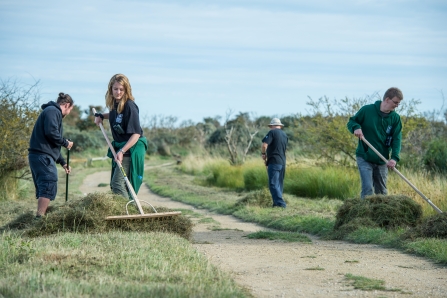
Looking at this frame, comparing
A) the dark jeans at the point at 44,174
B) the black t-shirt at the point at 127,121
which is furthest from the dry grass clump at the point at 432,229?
the dark jeans at the point at 44,174

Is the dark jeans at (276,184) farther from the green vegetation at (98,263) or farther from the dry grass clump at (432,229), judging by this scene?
the green vegetation at (98,263)

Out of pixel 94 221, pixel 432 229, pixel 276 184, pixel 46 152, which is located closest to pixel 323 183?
pixel 276 184

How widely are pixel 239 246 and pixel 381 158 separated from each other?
9.90 ft

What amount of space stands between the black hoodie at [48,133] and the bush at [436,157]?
12768mm

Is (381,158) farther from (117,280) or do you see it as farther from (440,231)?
(117,280)

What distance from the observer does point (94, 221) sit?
8.54 meters

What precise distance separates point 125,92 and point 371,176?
4.12 meters

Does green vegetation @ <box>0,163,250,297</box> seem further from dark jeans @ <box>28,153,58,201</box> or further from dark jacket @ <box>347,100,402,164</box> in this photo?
dark jacket @ <box>347,100,402,164</box>

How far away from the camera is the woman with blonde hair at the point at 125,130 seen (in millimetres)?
9438

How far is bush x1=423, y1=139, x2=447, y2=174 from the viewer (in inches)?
778

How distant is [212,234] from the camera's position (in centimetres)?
1080

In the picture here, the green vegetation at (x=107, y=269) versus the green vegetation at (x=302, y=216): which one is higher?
the green vegetation at (x=107, y=269)

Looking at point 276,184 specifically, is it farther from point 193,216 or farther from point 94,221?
point 94,221

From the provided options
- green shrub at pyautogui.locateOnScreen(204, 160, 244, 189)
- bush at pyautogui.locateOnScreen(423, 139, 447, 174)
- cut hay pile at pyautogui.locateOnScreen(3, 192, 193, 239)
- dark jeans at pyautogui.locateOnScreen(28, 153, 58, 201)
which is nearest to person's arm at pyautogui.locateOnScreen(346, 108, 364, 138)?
cut hay pile at pyautogui.locateOnScreen(3, 192, 193, 239)
